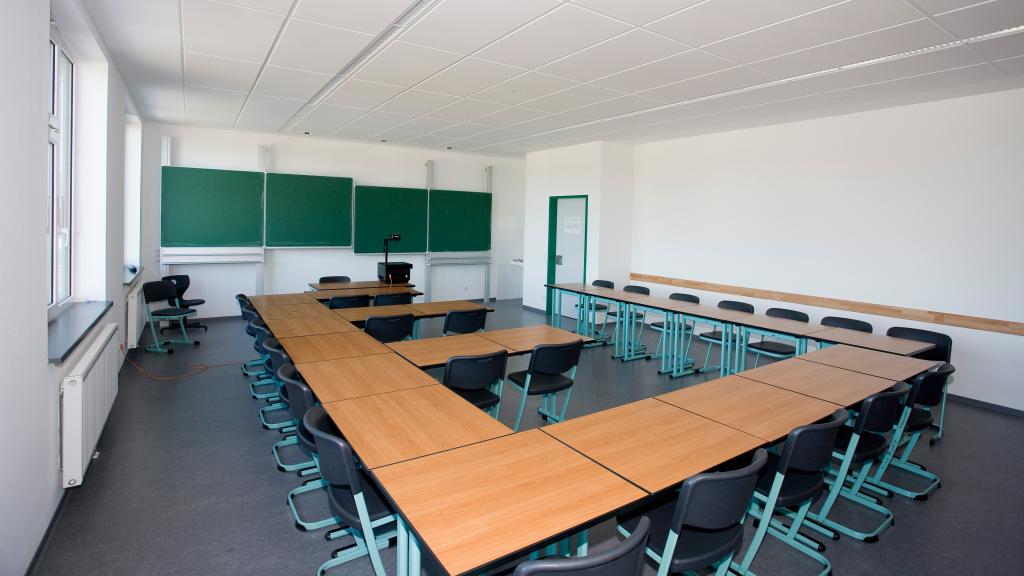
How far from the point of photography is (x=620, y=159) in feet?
27.1

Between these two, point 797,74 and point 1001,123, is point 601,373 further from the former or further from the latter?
point 1001,123

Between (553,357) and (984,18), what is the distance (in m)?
3.44

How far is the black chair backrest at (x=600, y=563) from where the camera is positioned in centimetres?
128

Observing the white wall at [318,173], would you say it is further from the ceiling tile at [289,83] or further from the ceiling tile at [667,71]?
the ceiling tile at [667,71]

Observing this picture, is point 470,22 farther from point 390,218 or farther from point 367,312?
point 390,218

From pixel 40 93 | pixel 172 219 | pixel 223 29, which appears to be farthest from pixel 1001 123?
pixel 172 219

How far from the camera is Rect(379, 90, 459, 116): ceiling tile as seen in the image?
5.41m

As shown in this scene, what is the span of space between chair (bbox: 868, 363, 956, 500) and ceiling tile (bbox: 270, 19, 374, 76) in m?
4.42

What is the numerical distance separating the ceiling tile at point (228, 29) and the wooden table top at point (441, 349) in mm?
2407

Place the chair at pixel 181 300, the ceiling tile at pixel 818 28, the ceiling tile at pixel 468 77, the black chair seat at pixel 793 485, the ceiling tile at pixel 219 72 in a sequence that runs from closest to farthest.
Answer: the black chair seat at pixel 793 485, the ceiling tile at pixel 818 28, the ceiling tile at pixel 468 77, the ceiling tile at pixel 219 72, the chair at pixel 181 300

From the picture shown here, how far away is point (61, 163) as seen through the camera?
3.87 m

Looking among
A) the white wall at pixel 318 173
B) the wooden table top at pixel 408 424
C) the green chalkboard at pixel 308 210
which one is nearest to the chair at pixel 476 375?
the wooden table top at pixel 408 424

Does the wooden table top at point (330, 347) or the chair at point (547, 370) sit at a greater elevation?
the wooden table top at point (330, 347)

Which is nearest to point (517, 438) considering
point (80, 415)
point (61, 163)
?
point (80, 415)
